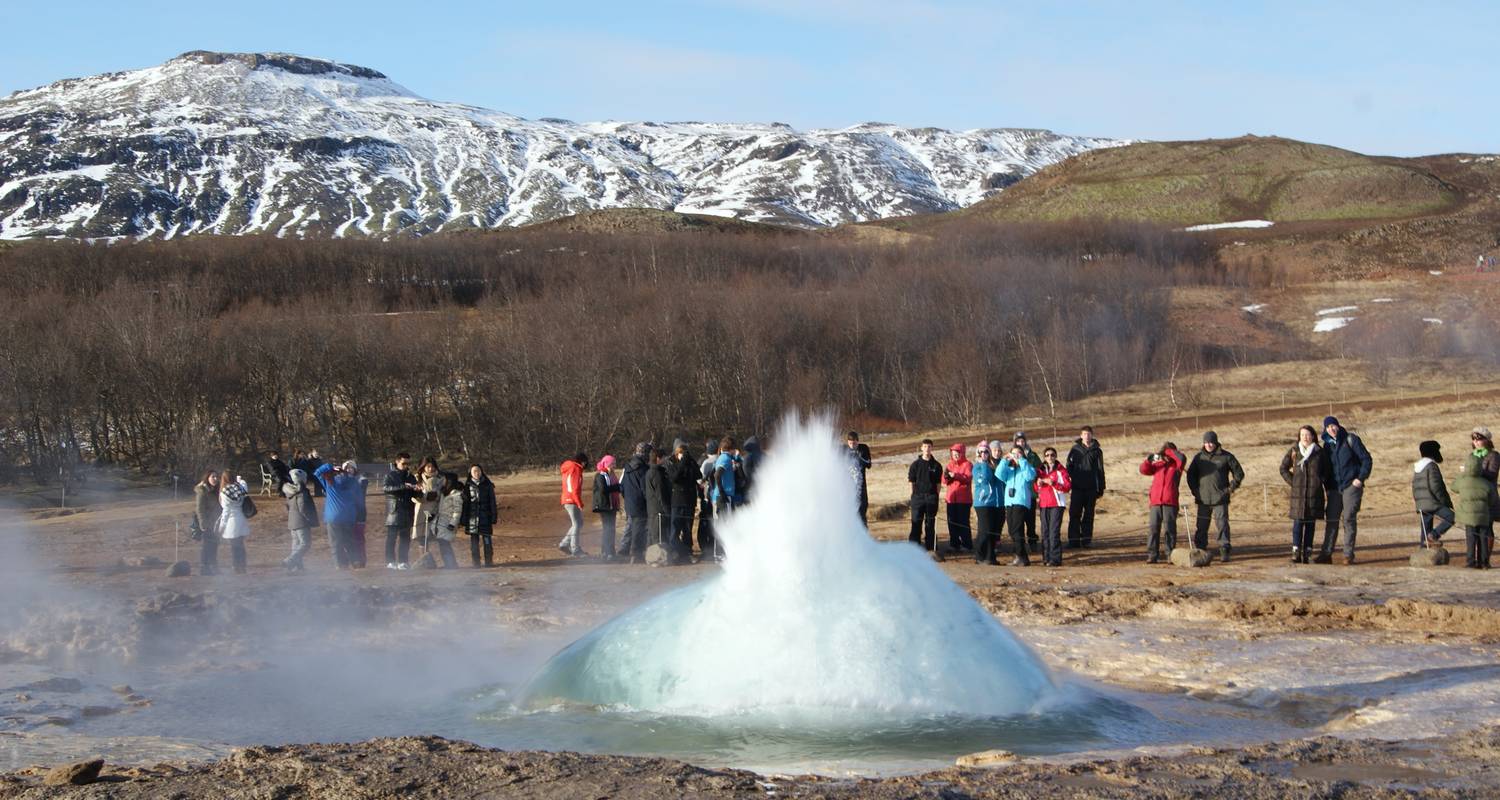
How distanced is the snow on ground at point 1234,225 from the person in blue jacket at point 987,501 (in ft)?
416

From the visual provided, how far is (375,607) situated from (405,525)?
3.79m

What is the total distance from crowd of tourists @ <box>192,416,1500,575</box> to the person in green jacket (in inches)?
27.1

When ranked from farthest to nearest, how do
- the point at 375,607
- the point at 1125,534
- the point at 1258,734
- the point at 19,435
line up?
the point at 19,435 → the point at 1125,534 → the point at 375,607 → the point at 1258,734

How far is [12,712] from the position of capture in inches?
451

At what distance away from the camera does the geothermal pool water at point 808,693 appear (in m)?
10.3

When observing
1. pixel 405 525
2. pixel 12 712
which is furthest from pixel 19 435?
pixel 12 712

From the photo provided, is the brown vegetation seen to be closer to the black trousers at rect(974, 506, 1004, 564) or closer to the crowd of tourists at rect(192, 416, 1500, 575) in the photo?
the crowd of tourists at rect(192, 416, 1500, 575)

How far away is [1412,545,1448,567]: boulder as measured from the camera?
720 inches

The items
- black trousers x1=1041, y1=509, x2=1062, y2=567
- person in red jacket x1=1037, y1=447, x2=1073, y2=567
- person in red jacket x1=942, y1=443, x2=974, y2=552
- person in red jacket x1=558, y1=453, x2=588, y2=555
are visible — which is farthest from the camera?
person in red jacket x1=558, y1=453, x2=588, y2=555

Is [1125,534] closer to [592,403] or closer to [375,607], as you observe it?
[375,607]

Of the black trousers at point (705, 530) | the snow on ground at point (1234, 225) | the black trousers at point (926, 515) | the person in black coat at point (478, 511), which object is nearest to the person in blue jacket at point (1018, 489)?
the black trousers at point (926, 515)

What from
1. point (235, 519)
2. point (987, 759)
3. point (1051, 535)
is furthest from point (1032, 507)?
point (235, 519)

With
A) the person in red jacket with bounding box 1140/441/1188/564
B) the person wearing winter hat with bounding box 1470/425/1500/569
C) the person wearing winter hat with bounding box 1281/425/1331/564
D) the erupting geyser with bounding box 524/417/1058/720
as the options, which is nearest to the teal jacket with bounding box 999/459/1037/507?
the person in red jacket with bounding box 1140/441/1188/564

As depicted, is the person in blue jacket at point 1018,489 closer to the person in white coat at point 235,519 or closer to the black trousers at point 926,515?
the black trousers at point 926,515
